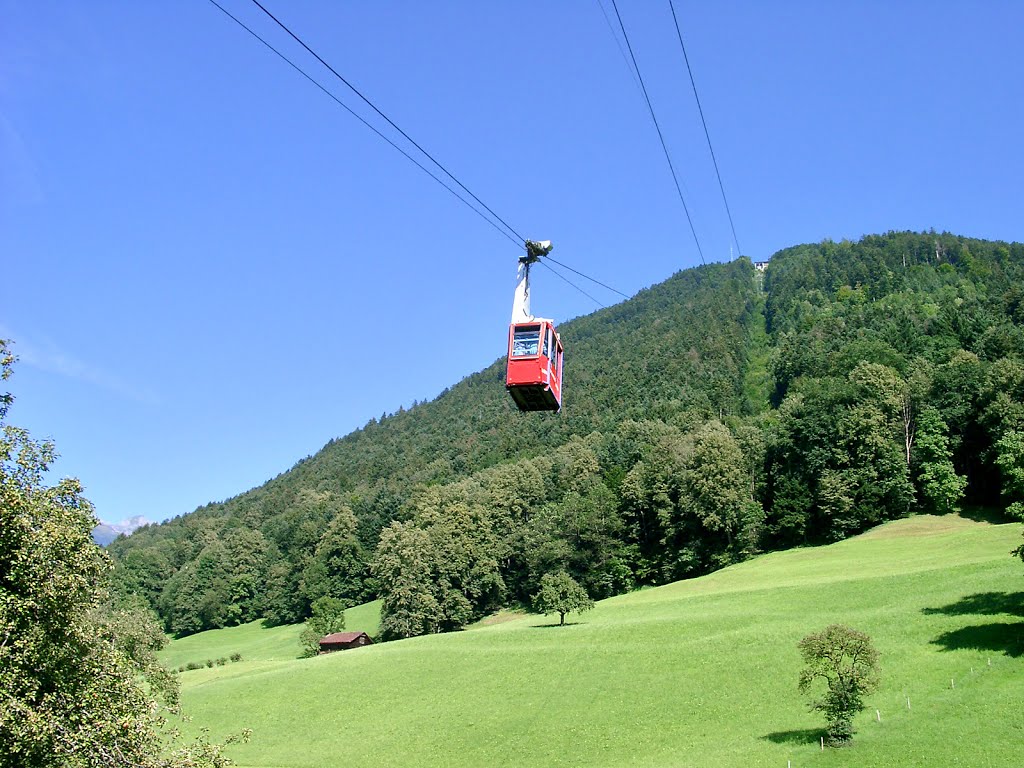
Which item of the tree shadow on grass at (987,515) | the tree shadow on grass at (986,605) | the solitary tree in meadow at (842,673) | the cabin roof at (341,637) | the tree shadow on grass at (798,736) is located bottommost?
the tree shadow on grass at (798,736)

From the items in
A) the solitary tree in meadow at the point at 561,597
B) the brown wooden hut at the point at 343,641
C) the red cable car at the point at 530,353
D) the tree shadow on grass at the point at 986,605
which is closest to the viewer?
the red cable car at the point at 530,353

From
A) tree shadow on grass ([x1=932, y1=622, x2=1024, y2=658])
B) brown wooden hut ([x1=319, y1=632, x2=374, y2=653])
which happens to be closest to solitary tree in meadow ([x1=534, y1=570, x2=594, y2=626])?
brown wooden hut ([x1=319, y1=632, x2=374, y2=653])

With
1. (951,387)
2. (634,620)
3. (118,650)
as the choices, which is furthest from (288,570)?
(118,650)

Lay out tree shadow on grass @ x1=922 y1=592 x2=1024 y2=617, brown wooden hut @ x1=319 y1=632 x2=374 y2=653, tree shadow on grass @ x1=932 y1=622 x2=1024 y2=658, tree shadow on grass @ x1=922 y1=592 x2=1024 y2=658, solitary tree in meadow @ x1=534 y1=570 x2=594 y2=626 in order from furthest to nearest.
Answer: brown wooden hut @ x1=319 y1=632 x2=374 y2=653 → solitary tree in meadow @ x1=534 y1=570 x2=594 y2=626 → tree shadow on grass @ x1=922 y1=592 x2=1024 y2=617 → tree shadow on grass @ x1=922 y1=592 x2=1024 y2=658 → tree shadow on grass @ x1=932 y1=622 x2=1024 y2=658

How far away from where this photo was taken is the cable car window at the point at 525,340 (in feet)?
83.3

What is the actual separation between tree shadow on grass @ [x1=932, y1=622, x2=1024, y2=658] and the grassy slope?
0.47 feet

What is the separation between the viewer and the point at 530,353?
25297mm

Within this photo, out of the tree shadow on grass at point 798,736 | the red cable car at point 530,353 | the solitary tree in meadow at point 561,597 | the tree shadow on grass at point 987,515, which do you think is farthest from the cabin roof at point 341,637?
the red cable car at point 530,353

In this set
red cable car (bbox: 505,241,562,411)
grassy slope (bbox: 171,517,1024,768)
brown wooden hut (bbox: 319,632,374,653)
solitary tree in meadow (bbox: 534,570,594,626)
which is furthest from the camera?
brown wooden hut (bbox: 319,632,374,653)

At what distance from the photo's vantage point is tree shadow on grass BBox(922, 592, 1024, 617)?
4550cm

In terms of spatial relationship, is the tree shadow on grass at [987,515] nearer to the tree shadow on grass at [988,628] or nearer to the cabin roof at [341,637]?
the tree shadow on grass at [988,628]

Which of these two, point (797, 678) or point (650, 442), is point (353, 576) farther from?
point (797, 678)

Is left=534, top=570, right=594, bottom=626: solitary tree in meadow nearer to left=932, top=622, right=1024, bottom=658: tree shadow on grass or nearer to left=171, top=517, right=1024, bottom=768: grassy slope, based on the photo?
left=171, top=517, right=1024, bottom=768: grassy slope

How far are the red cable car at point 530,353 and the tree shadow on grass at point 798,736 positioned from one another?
1980 cm
